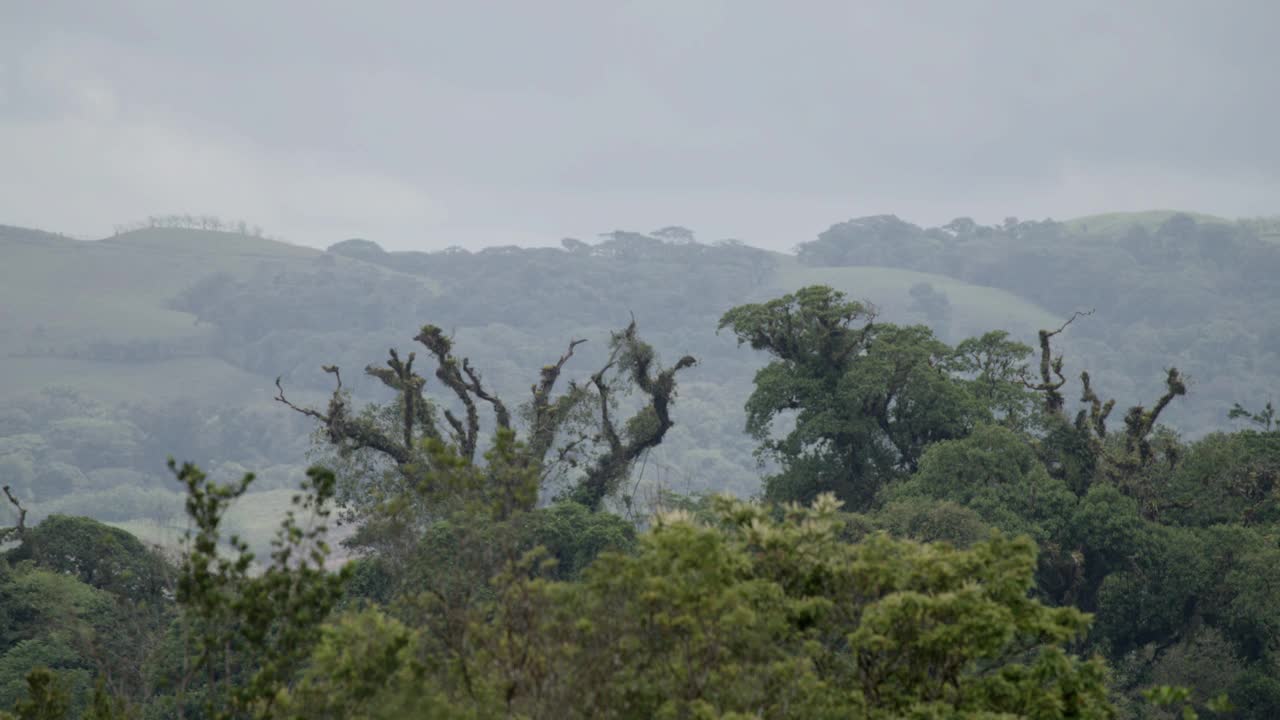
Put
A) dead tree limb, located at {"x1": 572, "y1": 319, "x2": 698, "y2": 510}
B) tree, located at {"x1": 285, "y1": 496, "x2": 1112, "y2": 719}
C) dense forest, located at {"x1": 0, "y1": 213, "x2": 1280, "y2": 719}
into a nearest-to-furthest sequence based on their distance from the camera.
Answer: tree, located at {"x1": 285, "y1": 496, "x2": 1112, "y2": 719}
dense forest, located at {"x1": 0, "y1": 213, "x2": 1280, "y2": 719}
dead tree limb, located at {"x1": 572, "y1": 319, "x2": 698, "y2": 510}

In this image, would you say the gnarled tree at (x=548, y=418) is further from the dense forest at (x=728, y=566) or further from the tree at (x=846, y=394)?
the tree at (x=846, y=394)

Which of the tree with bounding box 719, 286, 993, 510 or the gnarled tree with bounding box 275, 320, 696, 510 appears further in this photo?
the tree with bounding box 719, 286, 993, 510

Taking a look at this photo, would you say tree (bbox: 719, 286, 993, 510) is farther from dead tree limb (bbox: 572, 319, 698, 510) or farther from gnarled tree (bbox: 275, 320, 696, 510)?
gnarled tree (bbox: 275, 320, 696, 510)

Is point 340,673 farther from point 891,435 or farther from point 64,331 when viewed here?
point 64,331

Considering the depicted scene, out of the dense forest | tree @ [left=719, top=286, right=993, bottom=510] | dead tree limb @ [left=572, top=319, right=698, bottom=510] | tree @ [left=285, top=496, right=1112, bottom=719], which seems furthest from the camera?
dead tree limb @ [left=572, top=319, right=698, bottom=510]

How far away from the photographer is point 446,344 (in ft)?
105

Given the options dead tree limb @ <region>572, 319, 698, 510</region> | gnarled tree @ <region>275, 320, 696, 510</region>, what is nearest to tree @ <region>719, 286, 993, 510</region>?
dead tree limb @ <region>572, 319, 698, 510</region>

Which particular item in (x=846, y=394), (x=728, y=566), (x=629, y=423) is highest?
(x=728, y=566)

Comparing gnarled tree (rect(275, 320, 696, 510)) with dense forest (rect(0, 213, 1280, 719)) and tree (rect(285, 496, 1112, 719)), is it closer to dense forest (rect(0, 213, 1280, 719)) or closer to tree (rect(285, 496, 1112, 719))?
dense forest (rect(0, 213, 1280, 719))

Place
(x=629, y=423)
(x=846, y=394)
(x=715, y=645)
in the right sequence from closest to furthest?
(x=715, y=645), (x=846, y=394), (x=629, y=423)

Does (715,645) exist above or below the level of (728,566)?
below

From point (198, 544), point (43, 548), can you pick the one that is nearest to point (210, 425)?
point (43, 548)

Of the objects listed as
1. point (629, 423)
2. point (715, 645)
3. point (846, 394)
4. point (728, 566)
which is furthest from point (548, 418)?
point (715, 645)

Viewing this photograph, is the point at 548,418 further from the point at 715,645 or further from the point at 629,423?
the point at 715,645
